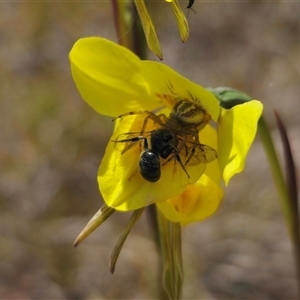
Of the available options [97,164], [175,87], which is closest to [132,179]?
[175,87]

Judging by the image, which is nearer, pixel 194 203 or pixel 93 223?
pixel 93 223

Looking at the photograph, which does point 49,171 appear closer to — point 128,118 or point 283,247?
point 283,247

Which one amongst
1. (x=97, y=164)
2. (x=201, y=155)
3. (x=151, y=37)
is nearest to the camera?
(x=151, y=37)

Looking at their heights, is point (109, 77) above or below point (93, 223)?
above

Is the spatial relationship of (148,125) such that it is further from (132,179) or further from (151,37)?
(151,37)

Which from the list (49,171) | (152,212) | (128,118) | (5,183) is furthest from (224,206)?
(128,118)

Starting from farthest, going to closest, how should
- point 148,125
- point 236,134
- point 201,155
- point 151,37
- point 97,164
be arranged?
point 97,164 → point 148,125 → point 201,155 → point 236,134 → point 151,37

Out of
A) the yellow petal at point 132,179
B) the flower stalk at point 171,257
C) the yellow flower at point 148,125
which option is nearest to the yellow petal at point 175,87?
the yellow flower at point 148,125
